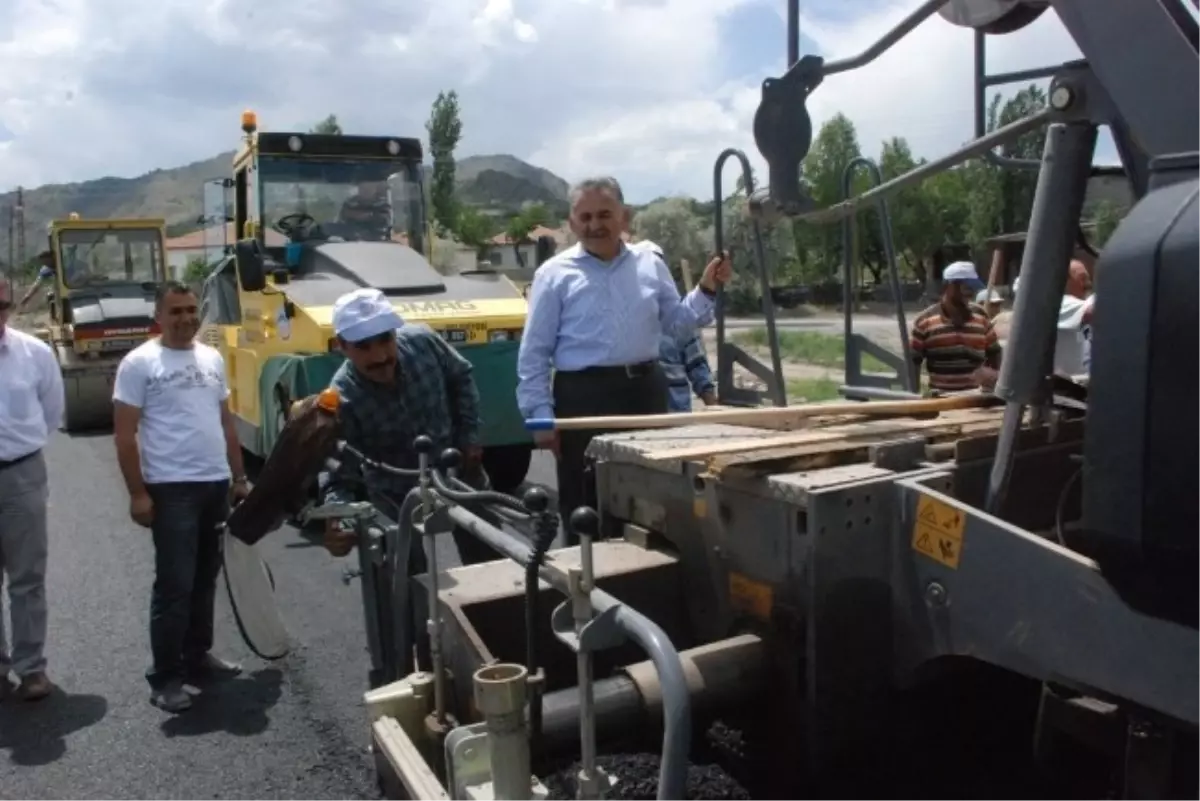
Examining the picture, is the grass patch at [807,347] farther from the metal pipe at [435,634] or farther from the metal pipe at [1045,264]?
the metal pipe at [1045,264]

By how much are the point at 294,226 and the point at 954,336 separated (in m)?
5.60

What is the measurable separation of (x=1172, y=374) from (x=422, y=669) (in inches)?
79.6

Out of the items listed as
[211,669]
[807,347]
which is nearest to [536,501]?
[211,669]

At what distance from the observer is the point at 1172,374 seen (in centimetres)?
129

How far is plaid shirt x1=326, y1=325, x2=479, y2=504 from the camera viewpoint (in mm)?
4344

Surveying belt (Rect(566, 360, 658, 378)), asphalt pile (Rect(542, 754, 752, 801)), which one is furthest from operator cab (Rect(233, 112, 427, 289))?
asphalt pile (Rect(542, 754, 752, 801))

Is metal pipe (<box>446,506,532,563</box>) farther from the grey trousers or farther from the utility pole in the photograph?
the utility pole

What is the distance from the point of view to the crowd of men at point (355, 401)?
14.4 ft

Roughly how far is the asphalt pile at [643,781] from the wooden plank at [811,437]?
685 mm

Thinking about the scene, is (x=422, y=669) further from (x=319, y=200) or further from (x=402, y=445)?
(x=319, y=200)

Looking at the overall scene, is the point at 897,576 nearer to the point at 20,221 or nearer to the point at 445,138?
the point at 20,221

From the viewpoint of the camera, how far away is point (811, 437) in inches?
106

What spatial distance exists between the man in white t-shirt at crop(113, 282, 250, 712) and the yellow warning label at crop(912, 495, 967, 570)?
3.68 metres

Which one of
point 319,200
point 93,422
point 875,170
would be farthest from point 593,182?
point 93,422
